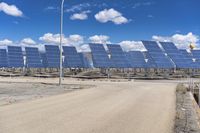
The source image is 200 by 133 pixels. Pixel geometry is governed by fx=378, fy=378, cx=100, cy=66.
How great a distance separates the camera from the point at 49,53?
2625 inches

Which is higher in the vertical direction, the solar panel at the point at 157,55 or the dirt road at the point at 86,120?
the solar panel at the point at 157,55

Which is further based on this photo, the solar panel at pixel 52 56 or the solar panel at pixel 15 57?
the solar panel at pixel 52 56

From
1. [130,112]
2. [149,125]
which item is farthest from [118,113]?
[149,125]

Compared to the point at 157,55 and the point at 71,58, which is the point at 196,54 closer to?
the point at 157,55

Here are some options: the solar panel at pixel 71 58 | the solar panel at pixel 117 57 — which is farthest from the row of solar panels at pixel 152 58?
the solar panel at pixel 71 58

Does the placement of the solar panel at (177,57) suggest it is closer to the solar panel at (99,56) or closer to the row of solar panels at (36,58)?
the solar panel at (99,56)

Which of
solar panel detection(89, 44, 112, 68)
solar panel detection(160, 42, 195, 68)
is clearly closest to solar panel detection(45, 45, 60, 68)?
solar panel detection(89, 44, 112, 68)

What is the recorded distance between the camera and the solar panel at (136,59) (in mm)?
66938

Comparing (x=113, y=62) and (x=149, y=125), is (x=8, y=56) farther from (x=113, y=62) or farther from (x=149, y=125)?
(x=149, y=125)

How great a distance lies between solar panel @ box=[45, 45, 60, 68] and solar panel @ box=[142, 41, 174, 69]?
50.5ft

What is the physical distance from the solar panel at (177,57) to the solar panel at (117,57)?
744 cm

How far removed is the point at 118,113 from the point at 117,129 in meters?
3.60

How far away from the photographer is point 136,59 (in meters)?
71.6

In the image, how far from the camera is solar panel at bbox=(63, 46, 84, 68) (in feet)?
215
